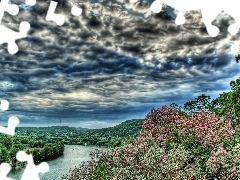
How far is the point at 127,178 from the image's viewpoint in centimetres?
1394

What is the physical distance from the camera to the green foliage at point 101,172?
17872 mm

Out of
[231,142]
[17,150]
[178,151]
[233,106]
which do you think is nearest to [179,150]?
[178,151]

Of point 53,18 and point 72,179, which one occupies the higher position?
point 53,18

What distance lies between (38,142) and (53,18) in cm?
11286

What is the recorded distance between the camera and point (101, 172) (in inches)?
738

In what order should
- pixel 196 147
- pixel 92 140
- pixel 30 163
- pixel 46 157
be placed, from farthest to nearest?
pixel 92 140, pixel 46 157, pixel 196 147, pixel 30 163

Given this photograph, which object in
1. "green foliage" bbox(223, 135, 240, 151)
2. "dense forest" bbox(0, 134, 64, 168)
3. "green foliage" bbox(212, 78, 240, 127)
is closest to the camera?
"green foliage" bbox(223, 135, 240, 151)

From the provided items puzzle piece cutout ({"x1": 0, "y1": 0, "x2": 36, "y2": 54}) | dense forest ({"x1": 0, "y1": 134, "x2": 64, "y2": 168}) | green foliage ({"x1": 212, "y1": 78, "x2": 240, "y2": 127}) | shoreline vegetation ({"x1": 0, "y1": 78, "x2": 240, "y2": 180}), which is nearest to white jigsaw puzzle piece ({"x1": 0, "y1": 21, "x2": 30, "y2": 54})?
puzzle piece cutout ({"x1": 0, "y1": 0, "x2": 36, "y2": 54})

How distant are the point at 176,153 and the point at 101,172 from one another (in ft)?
20.8

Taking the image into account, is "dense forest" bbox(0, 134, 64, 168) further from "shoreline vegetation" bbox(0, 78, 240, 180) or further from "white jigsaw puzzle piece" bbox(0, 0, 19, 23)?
"white jigsaw puzzle piece" bbox(0, 0, 19, 23)

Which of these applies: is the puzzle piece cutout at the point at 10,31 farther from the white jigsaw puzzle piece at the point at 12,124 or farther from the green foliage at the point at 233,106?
the green foliage at the point at 233,106

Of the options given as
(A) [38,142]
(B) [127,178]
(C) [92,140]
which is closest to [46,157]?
(A) [38,142]

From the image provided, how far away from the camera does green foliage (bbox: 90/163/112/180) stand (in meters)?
17.9

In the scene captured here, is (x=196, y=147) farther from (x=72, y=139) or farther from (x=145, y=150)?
(x=72, y=139)
